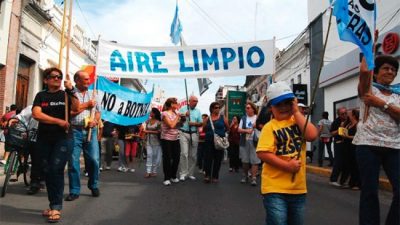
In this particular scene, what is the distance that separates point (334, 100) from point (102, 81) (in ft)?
45.3

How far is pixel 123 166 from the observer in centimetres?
1182

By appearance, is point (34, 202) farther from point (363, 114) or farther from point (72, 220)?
point (363, 114)

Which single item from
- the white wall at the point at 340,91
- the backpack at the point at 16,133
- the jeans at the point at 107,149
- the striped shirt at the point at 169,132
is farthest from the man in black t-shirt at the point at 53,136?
the white wall at the point at 340,91

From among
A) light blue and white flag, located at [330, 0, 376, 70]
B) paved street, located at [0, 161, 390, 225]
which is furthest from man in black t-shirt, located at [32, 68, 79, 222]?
light blue and white flag, located at [330, 0, 376, 70]

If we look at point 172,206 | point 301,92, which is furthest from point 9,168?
point 301,92

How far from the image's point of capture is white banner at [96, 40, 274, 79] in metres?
9.38

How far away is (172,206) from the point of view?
20.7ft

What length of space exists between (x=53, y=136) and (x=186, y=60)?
4.85 metres

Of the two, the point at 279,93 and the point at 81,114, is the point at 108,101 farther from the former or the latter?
the point at 279,93

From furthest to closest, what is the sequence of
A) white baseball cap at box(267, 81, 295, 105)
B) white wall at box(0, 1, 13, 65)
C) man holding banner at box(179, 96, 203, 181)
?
1. white wall at box(0, 1, 13, 65)
2. man holding banner at box(179, 96, 203, 181)
3. white baseball cap at box(267, 81, 295, 105)

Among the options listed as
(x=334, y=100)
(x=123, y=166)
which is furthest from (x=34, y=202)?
(x=334, y=100)

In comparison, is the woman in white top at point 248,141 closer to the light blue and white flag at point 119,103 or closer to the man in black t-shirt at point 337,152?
the man in black t-shirt at point 337,152

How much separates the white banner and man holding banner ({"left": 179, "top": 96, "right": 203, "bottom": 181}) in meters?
0.76

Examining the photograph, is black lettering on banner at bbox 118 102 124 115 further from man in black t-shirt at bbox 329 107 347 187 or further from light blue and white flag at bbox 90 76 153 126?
man in black t-shirt at bbox 329 107 347 187
